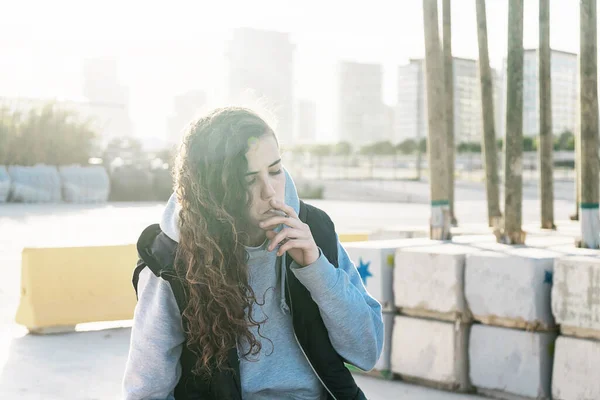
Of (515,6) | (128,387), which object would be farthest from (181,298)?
(515,6)

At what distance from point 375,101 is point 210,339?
141 metres

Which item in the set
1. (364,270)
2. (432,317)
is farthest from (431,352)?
(364,270)

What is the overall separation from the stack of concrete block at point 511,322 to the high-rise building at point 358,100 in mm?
132342

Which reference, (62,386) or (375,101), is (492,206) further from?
(375,101)

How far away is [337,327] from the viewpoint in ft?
7.15

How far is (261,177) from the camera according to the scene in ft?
6.79

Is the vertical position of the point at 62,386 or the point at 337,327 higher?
the point at 337,327

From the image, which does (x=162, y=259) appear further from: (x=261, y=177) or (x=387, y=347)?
(x=387, y=347)

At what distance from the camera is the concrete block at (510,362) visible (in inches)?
183

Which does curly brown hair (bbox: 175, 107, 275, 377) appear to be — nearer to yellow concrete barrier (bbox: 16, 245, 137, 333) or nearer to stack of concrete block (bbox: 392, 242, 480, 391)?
stack of concrete block (bbox: 392, 242, 480, 391)

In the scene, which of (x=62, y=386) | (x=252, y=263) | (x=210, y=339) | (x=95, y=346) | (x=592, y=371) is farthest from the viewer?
(x=95, y=346)

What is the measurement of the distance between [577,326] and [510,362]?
0.48 meters

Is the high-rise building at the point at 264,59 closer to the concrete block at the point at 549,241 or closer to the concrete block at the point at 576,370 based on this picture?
the concrete block at the point at 549,241

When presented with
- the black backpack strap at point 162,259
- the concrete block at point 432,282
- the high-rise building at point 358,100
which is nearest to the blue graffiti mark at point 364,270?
the concrete block at point 432,282
